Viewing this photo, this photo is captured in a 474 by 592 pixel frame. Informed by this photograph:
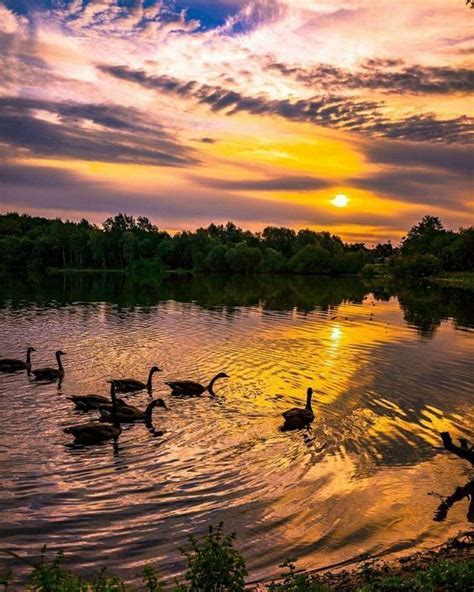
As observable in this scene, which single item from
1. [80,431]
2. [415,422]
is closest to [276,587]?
[80,431]

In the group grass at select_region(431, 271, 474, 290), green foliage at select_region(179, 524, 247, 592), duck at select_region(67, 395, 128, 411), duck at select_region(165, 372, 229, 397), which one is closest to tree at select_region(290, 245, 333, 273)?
grass at select_region(431, 271, 474, 290)

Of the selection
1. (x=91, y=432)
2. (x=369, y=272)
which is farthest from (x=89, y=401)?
(x=369, y=272)

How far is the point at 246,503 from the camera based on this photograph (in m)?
13.8

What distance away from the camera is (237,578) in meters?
8.20

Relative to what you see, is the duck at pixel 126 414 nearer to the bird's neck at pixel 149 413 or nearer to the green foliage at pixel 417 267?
the bird's neck at pixel 149 413

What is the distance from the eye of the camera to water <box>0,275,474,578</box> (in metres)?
12.2

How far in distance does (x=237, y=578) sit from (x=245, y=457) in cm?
870

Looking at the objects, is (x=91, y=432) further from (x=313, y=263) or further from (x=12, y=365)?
(x=313, y=263)

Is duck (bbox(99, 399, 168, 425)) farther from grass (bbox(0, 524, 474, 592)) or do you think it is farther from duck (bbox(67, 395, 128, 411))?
grass (bbox(0, 524, 474, 592))

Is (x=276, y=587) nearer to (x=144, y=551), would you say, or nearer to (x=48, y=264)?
(x=144, y=551)

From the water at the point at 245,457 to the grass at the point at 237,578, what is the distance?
0.94 meters

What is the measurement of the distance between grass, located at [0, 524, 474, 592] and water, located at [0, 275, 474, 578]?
94 cm

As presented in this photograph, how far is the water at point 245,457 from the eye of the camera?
12.2 meters

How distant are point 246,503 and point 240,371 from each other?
1580cm
